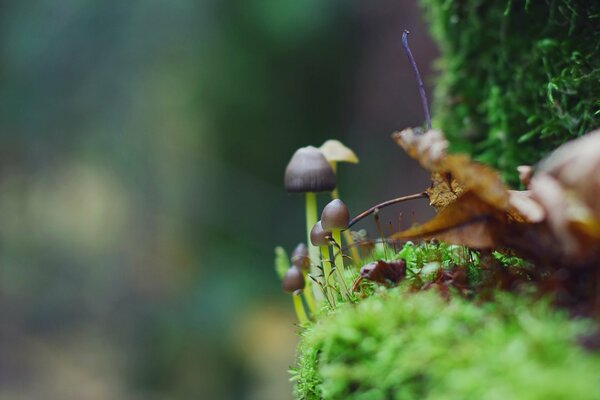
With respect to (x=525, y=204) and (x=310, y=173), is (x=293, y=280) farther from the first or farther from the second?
(x=525, y=204)

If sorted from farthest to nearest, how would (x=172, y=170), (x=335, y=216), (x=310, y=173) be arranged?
(x=172, y=170) → (x=310, y=173) → (x=335, y=216)

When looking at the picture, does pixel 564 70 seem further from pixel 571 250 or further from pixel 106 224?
pixel 106 224

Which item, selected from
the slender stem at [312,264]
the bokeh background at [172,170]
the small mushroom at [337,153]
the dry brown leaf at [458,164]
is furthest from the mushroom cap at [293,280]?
the bokeh background at [172,170]

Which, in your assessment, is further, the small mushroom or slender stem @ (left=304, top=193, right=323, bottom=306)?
the small mushroom

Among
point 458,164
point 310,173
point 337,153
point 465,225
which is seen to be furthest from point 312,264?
point 458,164

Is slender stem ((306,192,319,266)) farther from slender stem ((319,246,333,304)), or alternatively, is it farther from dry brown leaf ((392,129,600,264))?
dry brown leaf ((392,129,600,264))

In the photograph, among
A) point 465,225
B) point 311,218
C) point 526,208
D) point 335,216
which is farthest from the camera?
point 311,218

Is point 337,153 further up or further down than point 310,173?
further up

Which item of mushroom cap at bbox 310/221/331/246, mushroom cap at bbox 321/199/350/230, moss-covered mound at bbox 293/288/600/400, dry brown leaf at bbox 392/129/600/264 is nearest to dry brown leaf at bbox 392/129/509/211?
dry brown leaf at bbox 392/129/600/264
